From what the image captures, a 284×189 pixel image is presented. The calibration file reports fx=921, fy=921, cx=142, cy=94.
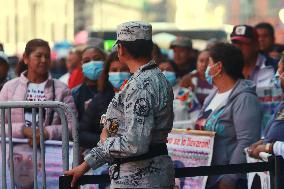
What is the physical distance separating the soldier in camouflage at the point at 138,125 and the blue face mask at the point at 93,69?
169 inches

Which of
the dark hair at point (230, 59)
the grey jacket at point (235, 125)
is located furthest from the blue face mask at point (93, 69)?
the grey jacket at point (235, 125)

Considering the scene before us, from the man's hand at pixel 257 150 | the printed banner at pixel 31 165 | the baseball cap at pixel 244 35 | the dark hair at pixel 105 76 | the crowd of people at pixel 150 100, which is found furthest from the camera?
the baseball cap at pixel 244 35

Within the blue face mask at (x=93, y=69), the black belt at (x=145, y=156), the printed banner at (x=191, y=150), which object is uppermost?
the blue face mask at (x=93, y=69)

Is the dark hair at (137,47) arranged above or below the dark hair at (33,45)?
above

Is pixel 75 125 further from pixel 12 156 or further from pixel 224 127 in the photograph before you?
pixel 224 127

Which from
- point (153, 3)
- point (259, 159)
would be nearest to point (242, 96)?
point (259, 159)

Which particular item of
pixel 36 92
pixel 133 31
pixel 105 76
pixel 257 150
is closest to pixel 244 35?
pixel 105 76

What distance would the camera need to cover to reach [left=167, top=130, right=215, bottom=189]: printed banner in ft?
24.5

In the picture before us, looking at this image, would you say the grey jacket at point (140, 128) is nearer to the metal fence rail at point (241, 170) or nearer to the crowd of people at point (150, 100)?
the crowd of people at point (150, 100)

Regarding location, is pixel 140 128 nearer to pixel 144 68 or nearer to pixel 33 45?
pixel 144 68

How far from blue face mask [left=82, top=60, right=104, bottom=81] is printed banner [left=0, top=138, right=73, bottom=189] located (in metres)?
2.97

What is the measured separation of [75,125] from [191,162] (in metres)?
1.69

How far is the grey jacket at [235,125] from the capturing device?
7449 mm

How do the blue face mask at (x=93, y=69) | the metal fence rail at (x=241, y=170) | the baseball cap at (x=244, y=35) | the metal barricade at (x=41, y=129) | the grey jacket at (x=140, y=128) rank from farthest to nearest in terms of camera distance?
the blue face mask at (x=93, y=69)
the baseball cap at (x=244, y=35)
the metal barricade at (x=41, y=129)
the metal fence rail at (x=241, y=170)
the grey jacket at (x=140, y=128)
